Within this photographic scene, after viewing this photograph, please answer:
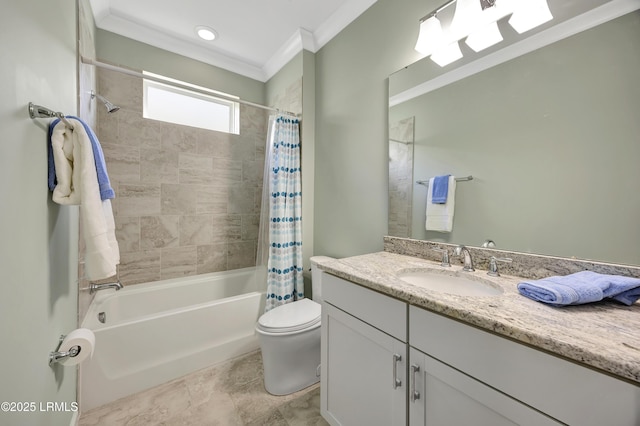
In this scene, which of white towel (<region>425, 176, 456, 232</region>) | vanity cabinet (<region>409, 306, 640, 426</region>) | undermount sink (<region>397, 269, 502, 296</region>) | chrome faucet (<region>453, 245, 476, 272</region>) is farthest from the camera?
white towel (<region>425, 176, 456, 232</region>)

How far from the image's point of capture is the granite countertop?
46cm

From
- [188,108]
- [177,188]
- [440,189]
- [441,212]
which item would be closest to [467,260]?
[441,212]

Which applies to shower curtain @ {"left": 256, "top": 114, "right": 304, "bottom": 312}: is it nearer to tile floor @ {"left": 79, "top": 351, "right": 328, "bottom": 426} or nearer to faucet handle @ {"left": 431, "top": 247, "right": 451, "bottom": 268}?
tile floor @ {"left": 79, "top": 351, "right": 328, "bottom": 426}

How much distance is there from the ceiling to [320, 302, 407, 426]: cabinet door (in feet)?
6.74

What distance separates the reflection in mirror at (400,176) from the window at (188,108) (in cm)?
156

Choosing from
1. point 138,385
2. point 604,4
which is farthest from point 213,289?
point 604,4

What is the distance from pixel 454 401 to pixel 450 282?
507 millimetres

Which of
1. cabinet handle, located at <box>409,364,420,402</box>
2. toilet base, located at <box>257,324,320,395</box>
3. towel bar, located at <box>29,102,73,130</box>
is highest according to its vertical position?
towel bar, located at <box>29,102,73,130</box>

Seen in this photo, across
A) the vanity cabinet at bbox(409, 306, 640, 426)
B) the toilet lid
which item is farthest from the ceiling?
the toilet lid

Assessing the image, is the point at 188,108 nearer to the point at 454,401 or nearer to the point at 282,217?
the point at 282,217

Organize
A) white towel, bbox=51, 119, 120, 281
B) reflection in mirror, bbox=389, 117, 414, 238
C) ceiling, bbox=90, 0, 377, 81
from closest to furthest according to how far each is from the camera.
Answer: white towel, bbox=51, 119, 120, 281 < reflection in mirror, bbox=389, 117, 414, 238 < ceiling, bbox=90, 0, 377, 81

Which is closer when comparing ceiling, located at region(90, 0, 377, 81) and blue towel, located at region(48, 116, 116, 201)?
blue towel, located at region(48, 116, 116, 201)

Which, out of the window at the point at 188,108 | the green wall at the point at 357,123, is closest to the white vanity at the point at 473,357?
the green wall at the point at 357,123

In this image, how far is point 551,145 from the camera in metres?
0.93
